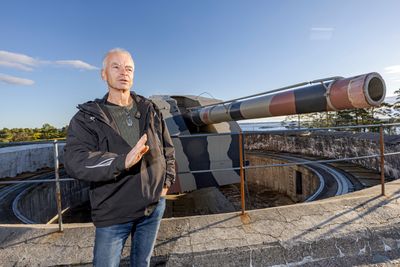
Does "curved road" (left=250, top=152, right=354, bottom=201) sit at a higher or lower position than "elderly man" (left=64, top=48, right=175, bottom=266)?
lower


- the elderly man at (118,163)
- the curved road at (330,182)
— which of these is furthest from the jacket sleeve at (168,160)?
the curved road at (330,182)

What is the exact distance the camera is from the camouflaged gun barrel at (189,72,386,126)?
2.31 m

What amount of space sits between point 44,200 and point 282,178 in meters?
8.88

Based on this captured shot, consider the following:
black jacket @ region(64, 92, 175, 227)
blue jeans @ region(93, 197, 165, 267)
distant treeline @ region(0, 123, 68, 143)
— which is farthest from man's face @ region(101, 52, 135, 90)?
distant treeline @ region(0, 123, 68, 143)

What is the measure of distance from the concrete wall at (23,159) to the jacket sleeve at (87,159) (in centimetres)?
828

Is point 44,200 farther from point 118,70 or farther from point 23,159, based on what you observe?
point 118,70

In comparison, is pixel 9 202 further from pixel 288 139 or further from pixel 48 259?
pixel 288 139

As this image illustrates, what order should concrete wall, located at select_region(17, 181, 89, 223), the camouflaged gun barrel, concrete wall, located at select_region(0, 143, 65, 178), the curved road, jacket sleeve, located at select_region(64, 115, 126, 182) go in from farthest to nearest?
1. concrete wall, located at select_region(0, 143, 65, 178)
2. concrete wall, located at select_region(17, 181, 89, 223)
3. the curved road
4. the camouflaged gun barrel
5. jacket sleeve, located at select_region(64, 115, 126, 182)

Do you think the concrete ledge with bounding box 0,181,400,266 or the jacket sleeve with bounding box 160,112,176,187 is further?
the concrete ledge with bounding box 0,181,400,266

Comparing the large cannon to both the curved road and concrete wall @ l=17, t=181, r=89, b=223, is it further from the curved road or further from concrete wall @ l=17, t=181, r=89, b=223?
concrete wall @ l=17, t=181, r=89, b=223

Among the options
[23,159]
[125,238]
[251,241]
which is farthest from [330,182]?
[23,159]

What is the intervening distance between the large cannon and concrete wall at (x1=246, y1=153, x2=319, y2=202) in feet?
12.0

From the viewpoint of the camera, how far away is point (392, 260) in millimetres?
2004

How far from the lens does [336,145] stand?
9.84 meters
